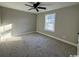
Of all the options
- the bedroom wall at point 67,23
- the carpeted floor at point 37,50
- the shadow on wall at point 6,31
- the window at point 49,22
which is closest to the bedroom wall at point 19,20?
the shadow on wall at point 6,31

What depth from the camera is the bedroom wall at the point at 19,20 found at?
287 inches

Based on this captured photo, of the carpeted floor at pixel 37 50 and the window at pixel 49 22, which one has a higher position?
the window at pixel 49 22

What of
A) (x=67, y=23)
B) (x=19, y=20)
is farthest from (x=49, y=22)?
(x=19, y=20)

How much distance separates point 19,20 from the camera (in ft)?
26.6

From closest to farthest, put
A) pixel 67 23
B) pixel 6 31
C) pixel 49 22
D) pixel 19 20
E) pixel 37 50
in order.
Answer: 1. pixel 37 50
2. pixel 67 23
3. pixel 6 31
4. pixel 49 22
5. pixel 19 20

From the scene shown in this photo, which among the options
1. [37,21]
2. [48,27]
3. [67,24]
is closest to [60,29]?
[67,24]

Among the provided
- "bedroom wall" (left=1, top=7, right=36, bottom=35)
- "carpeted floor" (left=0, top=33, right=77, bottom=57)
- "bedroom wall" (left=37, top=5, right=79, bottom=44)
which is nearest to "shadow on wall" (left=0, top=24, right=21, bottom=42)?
"bedroom wall" (left=1, top=7, right=36, bottom=35)

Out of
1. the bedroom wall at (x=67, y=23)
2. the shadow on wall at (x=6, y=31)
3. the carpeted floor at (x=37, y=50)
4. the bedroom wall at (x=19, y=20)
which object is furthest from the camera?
the bedroom wall at (x=19, y=20)

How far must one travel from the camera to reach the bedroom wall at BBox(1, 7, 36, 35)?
7.28 m

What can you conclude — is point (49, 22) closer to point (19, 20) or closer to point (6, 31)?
point (19, 20)

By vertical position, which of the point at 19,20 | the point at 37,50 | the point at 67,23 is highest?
the point at 19,20

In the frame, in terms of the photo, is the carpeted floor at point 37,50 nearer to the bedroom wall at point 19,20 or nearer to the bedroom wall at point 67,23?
the bedroom wall at point 67,23

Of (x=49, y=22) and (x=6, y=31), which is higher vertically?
(x=49, y=22)

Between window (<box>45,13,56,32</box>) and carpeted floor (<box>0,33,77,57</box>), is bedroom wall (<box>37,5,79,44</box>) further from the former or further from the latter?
carpeted floor (<box>0,33,77,57</box>)
